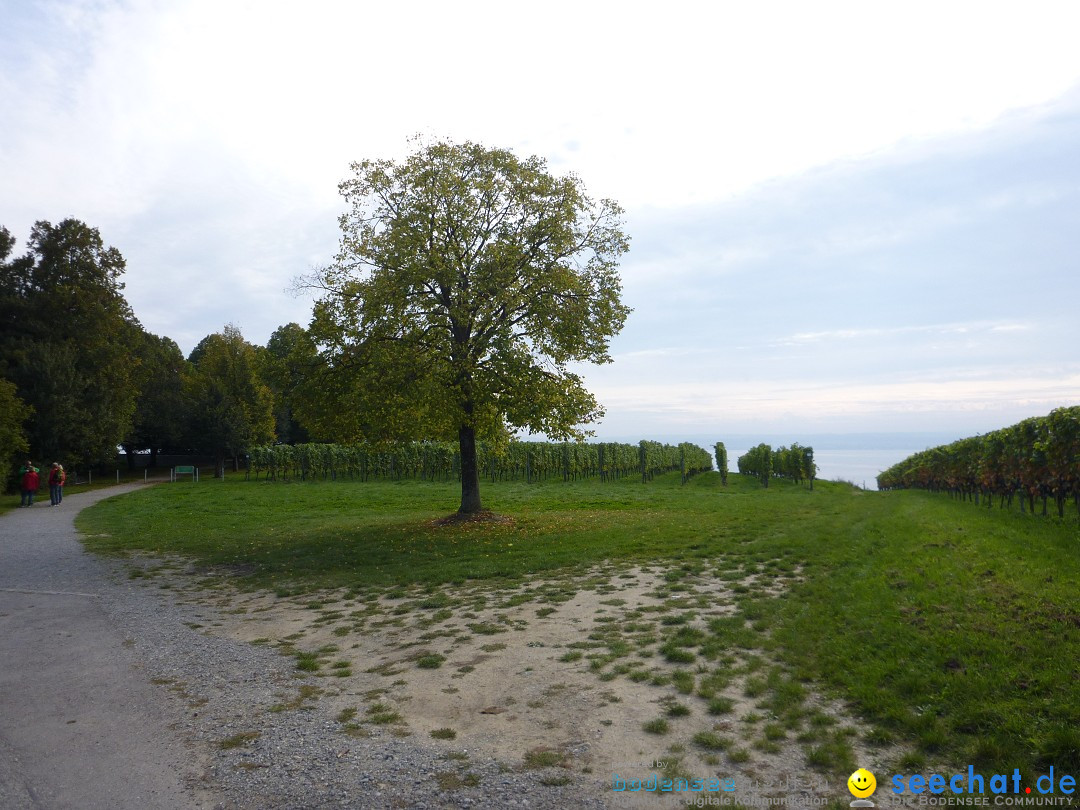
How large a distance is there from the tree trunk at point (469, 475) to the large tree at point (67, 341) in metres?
29.7

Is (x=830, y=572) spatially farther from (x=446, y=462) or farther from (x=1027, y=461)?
(x=446, y=462)

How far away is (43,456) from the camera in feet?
122

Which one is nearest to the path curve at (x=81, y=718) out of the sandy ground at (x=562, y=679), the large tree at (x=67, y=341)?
the sandy ground at (x=562, y=679)

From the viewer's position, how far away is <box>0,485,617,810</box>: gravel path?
4.22 m

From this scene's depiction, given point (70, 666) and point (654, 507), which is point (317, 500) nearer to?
point (654, 507)

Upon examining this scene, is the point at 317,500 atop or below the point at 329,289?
below

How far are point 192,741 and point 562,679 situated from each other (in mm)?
3048

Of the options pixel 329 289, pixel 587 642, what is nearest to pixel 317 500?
pixel 329 289

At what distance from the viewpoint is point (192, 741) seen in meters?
5.16

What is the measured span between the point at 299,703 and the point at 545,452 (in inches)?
1599

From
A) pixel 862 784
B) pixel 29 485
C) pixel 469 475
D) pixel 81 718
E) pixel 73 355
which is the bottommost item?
pixel 81 718

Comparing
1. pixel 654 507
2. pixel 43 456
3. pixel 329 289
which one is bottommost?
pixel 654 507

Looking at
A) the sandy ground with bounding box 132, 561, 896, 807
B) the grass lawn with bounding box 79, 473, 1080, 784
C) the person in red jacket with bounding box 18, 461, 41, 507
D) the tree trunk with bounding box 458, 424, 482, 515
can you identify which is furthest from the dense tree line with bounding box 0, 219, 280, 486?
the sandy ground with bounding box 132, 561, 896, 807

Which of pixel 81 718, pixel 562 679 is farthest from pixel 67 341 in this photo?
pixel 562 679
